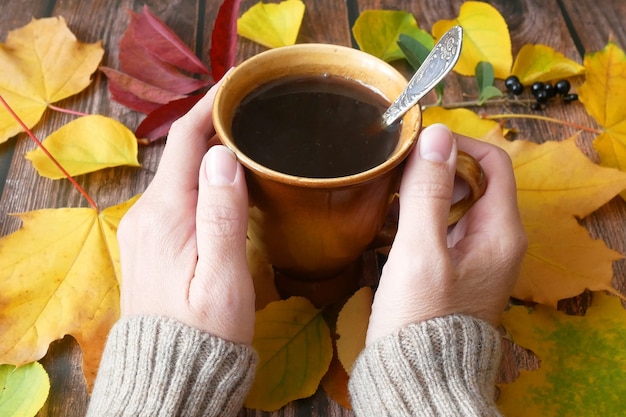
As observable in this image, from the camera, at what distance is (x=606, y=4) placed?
1.02 meters

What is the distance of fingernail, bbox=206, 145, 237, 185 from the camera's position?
523 mm

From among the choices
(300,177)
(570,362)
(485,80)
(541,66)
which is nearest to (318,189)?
(300,177)

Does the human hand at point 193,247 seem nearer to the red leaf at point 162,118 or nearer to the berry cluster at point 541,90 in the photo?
the red leaf at point 162,118

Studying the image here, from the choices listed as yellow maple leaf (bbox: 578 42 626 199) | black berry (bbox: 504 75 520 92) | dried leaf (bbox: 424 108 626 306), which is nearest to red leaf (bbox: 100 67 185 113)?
dried leaf (bbox: 424 108 626 306)

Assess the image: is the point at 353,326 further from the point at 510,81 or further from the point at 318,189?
the point at 510,81

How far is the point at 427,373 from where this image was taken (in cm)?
53

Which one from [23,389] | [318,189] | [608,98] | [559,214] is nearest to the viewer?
[318,189]

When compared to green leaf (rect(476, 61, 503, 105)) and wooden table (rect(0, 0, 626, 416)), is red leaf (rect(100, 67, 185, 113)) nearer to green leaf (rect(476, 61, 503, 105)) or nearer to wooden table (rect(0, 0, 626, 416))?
wooden table (rect(0, 0, 626, 416))

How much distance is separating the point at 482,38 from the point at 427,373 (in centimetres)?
58

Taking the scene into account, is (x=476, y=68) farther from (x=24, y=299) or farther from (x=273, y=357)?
(x=24, y=299)

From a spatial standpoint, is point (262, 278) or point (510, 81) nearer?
point (262, 278)

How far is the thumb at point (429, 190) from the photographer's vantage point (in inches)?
21.5

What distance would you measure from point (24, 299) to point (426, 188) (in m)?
0.45

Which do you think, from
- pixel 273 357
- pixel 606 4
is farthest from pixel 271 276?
pixel 606 4
